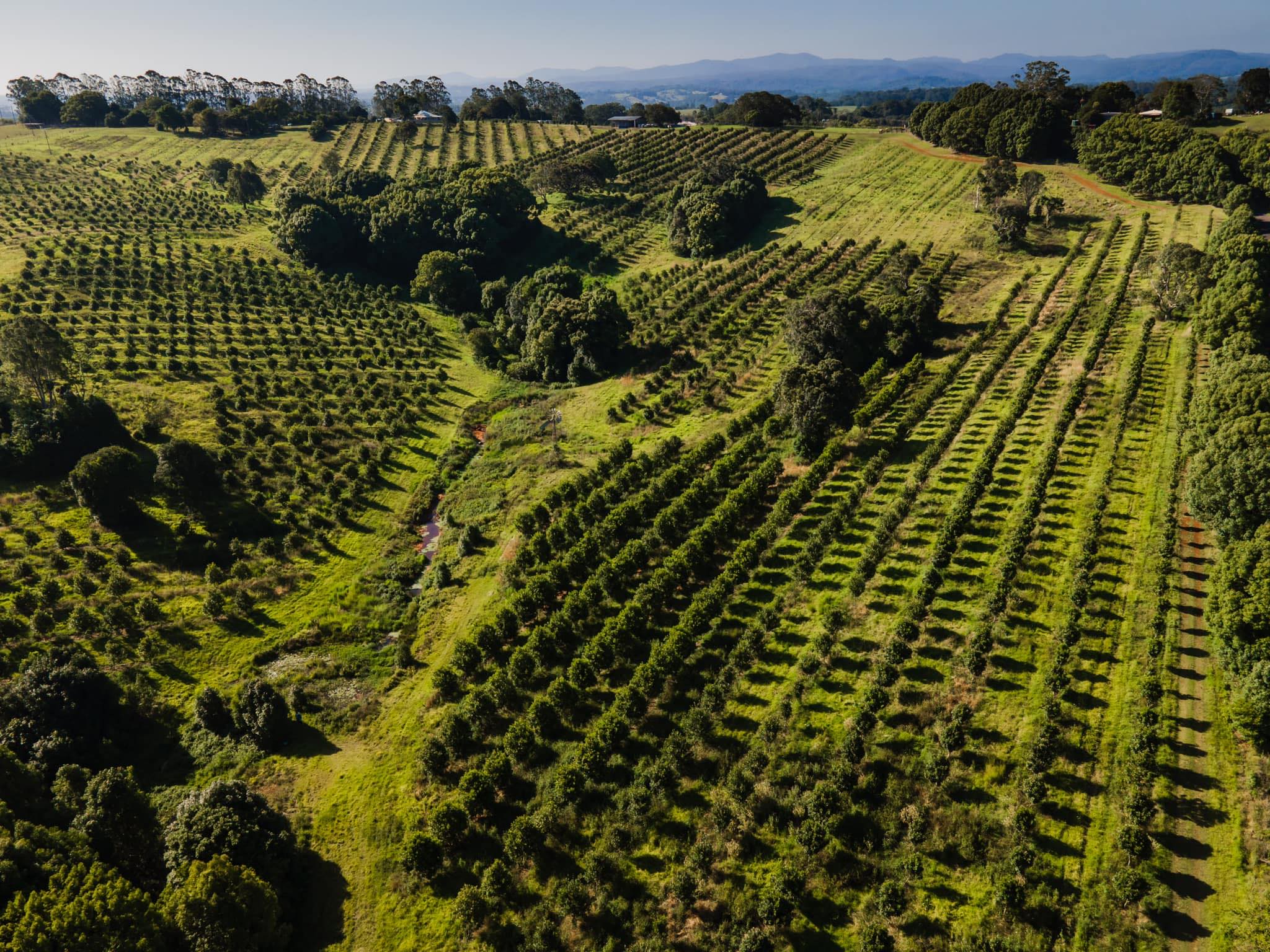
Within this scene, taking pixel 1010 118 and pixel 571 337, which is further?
pixel 1010 118

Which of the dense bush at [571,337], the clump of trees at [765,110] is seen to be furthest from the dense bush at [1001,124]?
the dense bush at [571,337]

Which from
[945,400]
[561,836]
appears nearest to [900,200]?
[945,400]

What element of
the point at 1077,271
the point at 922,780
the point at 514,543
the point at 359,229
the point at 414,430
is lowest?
the point at 922,780

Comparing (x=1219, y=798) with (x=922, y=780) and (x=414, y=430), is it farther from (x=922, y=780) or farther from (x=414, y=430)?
(x=414, y=430)

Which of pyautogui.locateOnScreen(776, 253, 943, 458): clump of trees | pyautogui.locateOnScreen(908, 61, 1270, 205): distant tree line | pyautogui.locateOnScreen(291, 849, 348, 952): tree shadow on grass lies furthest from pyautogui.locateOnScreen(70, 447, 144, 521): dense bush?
pyautogui.locateOnScreen(908, 61, 1270, 205): distant tree line

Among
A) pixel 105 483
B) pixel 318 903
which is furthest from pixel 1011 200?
pixel 105 483

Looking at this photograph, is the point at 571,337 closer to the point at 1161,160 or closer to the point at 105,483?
the point at 105,483
